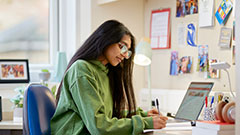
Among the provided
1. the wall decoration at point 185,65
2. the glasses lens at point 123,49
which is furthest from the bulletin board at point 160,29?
the glasses lens at point 123,49

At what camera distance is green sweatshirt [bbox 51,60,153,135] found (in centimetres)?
163

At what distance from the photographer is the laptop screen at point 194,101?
6.34ft

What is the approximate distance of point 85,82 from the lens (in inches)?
66.0

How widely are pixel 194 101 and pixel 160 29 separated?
1219mm

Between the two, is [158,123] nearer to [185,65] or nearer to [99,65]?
[99,65]

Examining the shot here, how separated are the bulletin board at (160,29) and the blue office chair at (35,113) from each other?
4.78 feet

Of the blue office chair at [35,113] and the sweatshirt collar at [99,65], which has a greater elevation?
the sweatshirt collar at [99,65]

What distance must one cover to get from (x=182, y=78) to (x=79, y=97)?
4.55 ft

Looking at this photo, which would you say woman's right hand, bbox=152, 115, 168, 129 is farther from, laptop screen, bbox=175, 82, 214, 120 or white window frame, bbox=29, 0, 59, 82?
white window frame, bbox=29, 0, 59, 82

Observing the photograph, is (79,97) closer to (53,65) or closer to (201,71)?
(201,71)

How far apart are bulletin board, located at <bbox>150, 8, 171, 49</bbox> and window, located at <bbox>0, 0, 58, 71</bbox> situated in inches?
32.5

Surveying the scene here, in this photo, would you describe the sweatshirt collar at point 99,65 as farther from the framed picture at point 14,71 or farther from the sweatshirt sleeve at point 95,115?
the framed picture at point 14,71

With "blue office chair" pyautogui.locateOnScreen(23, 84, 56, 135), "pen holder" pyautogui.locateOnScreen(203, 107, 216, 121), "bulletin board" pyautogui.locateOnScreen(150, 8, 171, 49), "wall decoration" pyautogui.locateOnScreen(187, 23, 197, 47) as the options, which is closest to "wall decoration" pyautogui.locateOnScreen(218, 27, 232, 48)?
"wall decoration" pyautogui.locateOnScreen(187, 23, 197, 47)

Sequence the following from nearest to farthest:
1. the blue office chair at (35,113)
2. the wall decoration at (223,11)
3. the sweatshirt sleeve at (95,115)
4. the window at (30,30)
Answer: the sweatshirt sleeve at (95,115) → the blue office chair at (35,113) → the wall decoration at (223,11) → the window at (30,30)
